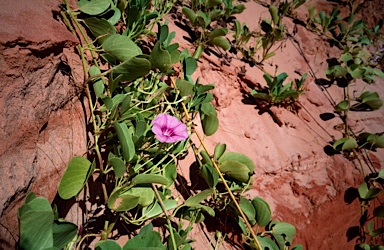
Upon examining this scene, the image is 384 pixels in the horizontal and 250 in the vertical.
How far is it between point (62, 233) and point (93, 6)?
1008 millimetres

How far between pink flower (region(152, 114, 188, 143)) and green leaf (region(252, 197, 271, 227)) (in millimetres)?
496

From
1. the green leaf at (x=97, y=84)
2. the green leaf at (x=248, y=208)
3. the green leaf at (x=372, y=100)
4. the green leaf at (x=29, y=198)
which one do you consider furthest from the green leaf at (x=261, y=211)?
the green leaf at (x=372, y=100)

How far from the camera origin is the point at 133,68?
118 cm

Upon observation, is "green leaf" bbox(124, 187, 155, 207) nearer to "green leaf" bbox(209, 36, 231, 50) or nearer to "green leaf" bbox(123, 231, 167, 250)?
"green leaf" bbox(123, 231, 167, 250)

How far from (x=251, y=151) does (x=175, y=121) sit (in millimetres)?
697

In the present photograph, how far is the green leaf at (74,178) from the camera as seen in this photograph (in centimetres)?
100

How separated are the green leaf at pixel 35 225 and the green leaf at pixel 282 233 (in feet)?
3.51

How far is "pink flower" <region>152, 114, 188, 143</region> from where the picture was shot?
1219 millimetres

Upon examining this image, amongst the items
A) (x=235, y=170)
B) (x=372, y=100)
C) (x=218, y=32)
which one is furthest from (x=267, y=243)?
(x=372, y=100)

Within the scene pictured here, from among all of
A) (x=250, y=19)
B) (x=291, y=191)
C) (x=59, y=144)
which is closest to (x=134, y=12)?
(x=59, y=144)

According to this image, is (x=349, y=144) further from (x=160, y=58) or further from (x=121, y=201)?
(x=121, y=201)

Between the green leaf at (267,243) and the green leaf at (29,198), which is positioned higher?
the green leaf at (29,198)

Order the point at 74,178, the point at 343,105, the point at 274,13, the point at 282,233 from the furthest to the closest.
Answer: the point at 274,13 → the point at 343,105 → the point at 282,233 → the point at 74,178

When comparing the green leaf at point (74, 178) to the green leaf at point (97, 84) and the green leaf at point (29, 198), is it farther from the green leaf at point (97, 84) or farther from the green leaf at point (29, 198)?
the green leaf at point (97, 84)
